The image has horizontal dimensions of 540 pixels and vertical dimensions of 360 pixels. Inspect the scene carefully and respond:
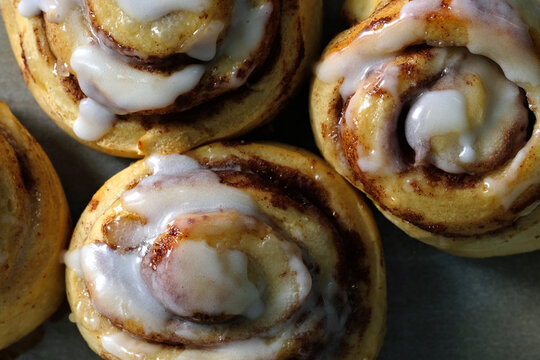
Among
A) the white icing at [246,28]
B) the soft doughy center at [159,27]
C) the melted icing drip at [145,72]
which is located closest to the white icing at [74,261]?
the melted icing drip at [145,72]

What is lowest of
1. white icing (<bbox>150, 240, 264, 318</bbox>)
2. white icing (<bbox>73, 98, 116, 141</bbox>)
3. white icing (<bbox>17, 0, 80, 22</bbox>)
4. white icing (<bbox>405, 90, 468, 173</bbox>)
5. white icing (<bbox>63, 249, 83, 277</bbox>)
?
white icing (<bbox>63, 249, 83, 277</bbox>)

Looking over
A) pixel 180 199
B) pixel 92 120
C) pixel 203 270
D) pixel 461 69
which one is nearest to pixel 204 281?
pixel 203 270

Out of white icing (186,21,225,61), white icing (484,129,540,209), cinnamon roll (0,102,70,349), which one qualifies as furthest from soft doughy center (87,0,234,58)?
white icing (484,129,540,209)

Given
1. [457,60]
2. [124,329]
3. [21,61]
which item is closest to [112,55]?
[21,61]

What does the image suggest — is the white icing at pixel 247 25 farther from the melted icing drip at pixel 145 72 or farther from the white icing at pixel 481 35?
the white icing at pixel 481 35

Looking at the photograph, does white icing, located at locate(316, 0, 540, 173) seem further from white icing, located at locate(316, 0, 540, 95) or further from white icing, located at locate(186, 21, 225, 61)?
white icing, located at locate(186, 21, 225, 61)

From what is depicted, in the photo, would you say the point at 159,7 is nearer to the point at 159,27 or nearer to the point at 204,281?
the point at 159,27
